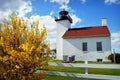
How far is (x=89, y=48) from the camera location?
79.2 ft

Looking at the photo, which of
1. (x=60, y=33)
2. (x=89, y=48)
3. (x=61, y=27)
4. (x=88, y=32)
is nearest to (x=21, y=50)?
(x=89, y=48)

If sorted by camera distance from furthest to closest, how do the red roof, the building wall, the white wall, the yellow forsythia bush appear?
the white wall < the red roof < the building wall < the yellow forsythia bush

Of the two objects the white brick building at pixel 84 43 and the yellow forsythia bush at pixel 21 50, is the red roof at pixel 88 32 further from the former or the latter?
the yellow forsythia bush at pixel 21 50

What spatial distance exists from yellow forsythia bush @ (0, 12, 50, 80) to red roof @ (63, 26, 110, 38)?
19.8m

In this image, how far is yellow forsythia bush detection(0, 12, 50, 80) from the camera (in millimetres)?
3675

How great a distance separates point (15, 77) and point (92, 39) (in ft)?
67.7

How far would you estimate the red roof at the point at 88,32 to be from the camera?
76.8ft

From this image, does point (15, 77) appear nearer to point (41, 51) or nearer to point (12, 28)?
point (41, 51)

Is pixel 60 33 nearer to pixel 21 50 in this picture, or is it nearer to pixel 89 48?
pixel 89 48

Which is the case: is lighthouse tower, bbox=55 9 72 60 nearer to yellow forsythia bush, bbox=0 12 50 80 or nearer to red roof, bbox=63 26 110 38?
red roof, bbox=63 26 110 38

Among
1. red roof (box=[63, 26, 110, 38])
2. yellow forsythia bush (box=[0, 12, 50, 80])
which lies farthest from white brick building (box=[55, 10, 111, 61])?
yellow forsythia bush (box=[0, 12, 50, 80])

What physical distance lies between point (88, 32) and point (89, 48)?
88.4 inches

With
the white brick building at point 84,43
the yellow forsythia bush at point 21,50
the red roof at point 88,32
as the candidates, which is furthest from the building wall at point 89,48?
the yellow forsythia bush at point 21,50

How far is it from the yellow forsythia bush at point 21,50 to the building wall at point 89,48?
20.0 meters
